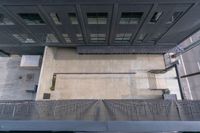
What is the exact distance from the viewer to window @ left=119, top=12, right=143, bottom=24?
7784mm

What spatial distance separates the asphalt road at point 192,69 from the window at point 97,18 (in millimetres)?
7154

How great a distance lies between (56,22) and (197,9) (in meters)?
6.65

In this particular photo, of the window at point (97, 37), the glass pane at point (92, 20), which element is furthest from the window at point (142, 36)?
the glass pane at point (92, 20)

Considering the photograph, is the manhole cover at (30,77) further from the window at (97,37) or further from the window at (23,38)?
the window at (97,37)

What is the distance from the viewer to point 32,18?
7988mm

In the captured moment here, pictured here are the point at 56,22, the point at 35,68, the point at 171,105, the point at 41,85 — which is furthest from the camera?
the point at 35,68

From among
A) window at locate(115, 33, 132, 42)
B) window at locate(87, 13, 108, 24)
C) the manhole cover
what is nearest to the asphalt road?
window at locate(115, 33, 132, 42)

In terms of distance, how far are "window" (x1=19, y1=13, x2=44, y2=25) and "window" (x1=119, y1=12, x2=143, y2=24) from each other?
4.03 meters

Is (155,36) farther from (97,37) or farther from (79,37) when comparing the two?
(79,37)

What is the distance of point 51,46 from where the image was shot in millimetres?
10781

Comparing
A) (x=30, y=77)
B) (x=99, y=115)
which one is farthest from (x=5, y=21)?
(x=99, y=115)

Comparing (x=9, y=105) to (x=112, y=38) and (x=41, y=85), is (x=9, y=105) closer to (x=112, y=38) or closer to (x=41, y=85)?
(x=41, y=85)

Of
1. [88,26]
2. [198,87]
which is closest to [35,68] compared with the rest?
[88,26]

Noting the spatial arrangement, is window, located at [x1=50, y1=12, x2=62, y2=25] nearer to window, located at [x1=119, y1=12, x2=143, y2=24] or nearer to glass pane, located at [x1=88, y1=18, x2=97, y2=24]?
glass pane, located at [x1=88, y1=18, x2=97, y2=24]
